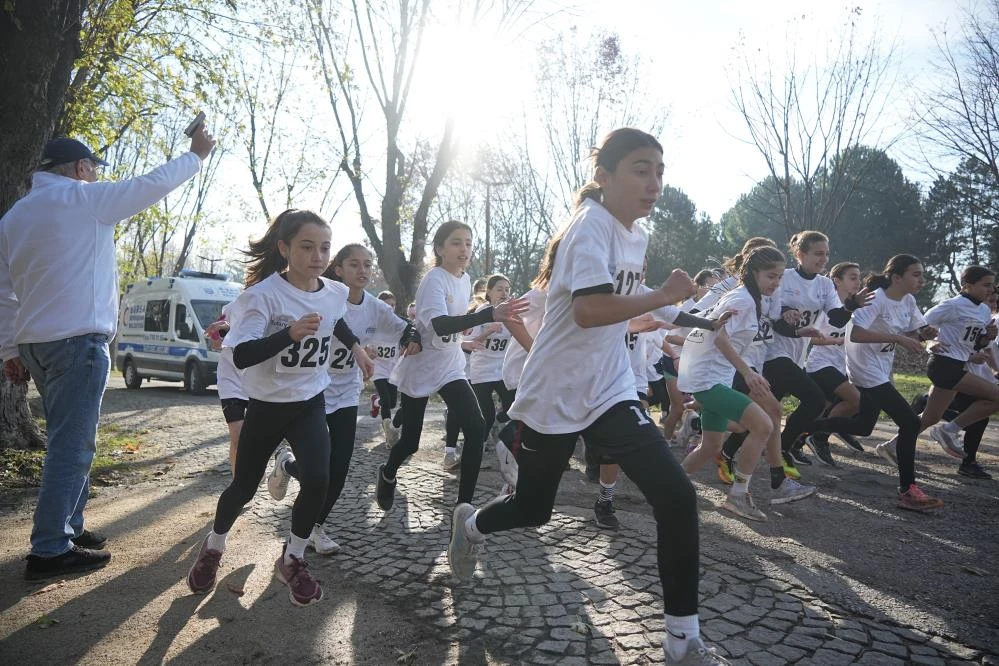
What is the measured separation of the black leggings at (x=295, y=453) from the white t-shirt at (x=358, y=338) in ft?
2.36

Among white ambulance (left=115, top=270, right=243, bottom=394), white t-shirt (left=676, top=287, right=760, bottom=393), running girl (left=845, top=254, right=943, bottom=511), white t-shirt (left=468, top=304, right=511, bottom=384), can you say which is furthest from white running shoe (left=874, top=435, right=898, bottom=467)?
white ambulance (left=115, top=270, right=243, bottom=394)

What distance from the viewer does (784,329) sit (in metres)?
5.89

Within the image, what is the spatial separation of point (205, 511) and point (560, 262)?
11.8ft

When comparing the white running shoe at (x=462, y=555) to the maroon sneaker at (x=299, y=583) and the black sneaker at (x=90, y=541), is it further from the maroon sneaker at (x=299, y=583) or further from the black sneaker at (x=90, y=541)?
the black sneaker at (x=90, y=541)

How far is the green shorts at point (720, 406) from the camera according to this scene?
15.4 feet

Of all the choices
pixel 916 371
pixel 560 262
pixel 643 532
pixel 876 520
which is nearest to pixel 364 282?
pixel 560 262

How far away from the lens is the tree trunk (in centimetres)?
505

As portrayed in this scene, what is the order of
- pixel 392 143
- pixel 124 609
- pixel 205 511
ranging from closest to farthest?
1. pixel 124 609
2. pixel 205 511
3. pixel 392 143

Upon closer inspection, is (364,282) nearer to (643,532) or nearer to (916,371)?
(643,532)

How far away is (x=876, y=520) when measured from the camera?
15.9ft

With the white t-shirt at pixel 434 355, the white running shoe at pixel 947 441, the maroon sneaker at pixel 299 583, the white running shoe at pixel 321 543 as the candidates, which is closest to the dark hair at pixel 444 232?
the white t-shirt at pixel 434 355

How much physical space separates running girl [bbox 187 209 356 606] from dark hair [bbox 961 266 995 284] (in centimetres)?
670

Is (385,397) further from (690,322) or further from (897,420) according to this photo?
(897,420)

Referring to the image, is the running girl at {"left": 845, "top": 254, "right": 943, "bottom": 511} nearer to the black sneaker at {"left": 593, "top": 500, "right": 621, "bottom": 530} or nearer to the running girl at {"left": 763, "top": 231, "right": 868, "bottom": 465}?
the running girl at {"left": 763, "top": 231, "right": 868, "bottom": 465}
